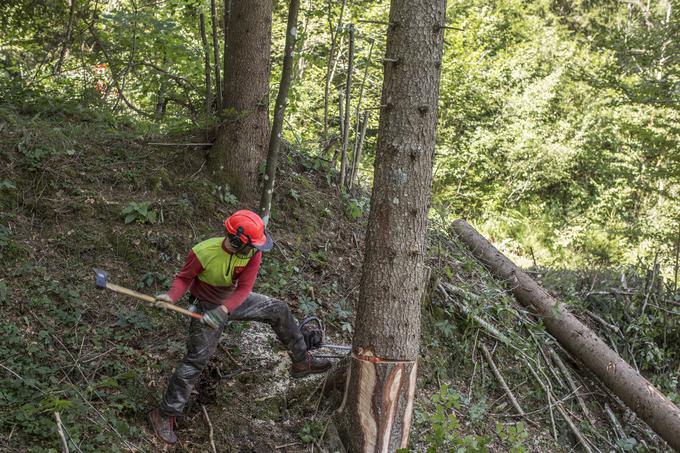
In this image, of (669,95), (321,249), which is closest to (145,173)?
(321,249)

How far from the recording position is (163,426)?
445 centimetres

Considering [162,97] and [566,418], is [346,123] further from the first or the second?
[566,418]

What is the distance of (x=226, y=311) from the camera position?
4.57 m

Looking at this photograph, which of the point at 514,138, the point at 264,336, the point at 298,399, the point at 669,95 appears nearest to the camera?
the point at 298,399

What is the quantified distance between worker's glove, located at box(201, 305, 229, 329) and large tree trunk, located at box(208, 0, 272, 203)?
247 centimetres

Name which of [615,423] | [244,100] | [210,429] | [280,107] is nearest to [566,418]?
[615,423]

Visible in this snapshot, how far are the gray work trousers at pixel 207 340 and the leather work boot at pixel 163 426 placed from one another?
0.21 feet

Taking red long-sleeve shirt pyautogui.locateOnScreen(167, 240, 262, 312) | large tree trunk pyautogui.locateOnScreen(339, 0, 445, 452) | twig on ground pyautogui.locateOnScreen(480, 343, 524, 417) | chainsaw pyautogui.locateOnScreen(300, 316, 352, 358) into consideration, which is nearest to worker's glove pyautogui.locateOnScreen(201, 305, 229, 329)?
red long-sleeve shirt pyautogui.locateOnScreen(167, 240, 262, 312)

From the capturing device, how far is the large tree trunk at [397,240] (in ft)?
14.1

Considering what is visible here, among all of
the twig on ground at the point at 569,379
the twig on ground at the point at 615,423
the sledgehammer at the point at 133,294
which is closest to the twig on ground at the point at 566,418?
the twig on ground at the point at 569,379

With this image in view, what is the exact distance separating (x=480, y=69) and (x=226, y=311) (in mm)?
15723

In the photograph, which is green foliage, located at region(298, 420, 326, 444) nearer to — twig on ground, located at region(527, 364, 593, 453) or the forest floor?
the forest floor

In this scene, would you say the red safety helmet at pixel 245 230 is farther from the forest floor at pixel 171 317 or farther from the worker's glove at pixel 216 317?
the forest floor at pixel 171 317

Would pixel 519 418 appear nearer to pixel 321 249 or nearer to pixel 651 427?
pixel 651 427
